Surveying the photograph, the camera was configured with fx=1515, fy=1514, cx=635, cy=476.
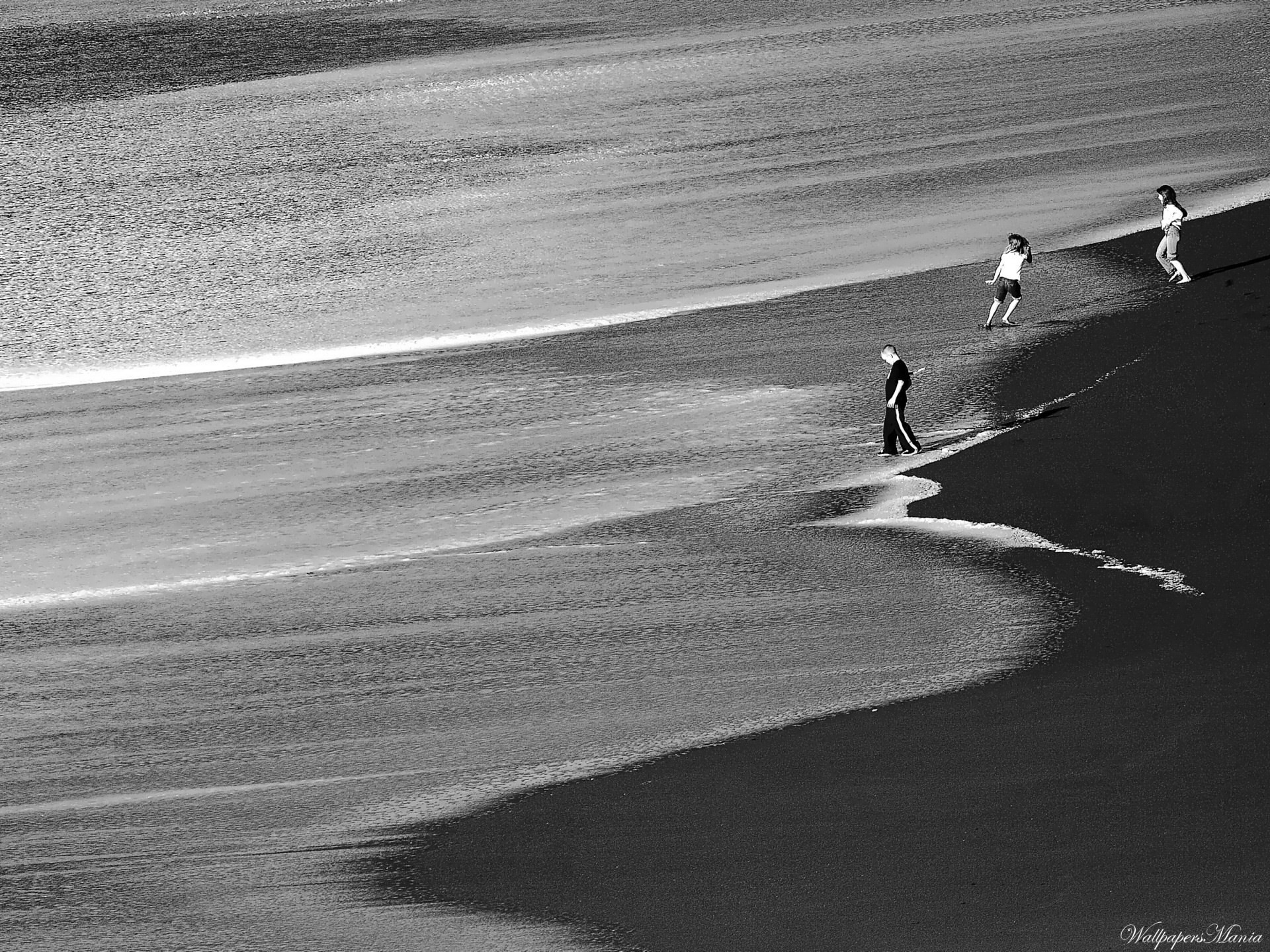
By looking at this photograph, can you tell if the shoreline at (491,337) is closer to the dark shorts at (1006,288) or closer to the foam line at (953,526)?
the dark shorts at (1006,288)

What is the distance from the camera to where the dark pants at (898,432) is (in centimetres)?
1658

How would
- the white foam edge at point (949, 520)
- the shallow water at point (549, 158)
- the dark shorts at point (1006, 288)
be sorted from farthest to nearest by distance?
the shallow water at point (549, 158) → the dark shorts at point (1006, 288) → the white foam edge at point (949, 520)

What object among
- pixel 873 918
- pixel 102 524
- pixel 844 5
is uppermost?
pixel 844 5

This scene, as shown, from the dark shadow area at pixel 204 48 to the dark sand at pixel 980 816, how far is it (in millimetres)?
29504

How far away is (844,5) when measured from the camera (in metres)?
40.2

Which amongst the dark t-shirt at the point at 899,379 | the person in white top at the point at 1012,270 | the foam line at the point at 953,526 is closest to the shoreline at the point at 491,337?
the person in white top at the point at 1012,270

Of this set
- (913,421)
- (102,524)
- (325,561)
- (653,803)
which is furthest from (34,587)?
(913,421)

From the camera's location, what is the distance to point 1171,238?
2094 cm

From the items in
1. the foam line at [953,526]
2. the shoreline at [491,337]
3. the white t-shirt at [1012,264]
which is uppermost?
the white t-shirt at [1012,264]

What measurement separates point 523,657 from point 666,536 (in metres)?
3.10

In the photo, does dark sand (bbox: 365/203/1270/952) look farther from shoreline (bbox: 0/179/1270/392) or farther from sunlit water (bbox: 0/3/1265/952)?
shoreline (bbox: 0/179/1270/392)

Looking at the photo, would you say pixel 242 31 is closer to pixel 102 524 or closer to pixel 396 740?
pixel 102 524

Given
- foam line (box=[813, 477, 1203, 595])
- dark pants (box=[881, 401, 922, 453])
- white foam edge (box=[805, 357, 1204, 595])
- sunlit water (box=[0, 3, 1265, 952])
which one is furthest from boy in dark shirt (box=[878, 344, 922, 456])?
foam line (box=[813, 477, 1203, 595])

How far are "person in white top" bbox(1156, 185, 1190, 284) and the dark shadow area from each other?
71.5 feet
